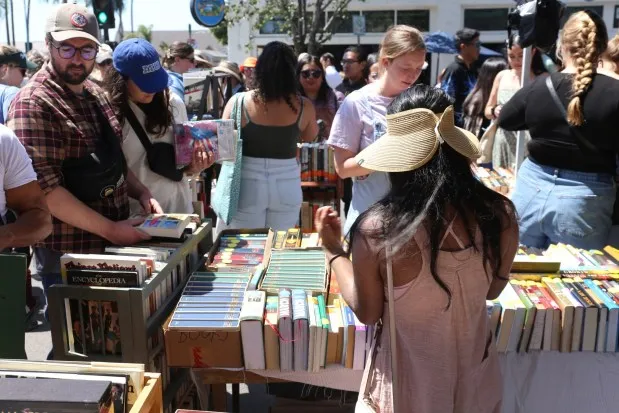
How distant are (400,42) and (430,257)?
177cm

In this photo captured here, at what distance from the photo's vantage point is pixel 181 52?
6.39 meters

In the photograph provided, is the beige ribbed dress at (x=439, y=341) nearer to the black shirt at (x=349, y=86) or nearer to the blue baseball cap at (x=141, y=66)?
the blue baseball cap at (x=141, y=66)

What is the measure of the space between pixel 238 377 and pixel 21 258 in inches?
38.4

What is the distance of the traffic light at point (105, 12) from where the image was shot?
8.33 metres

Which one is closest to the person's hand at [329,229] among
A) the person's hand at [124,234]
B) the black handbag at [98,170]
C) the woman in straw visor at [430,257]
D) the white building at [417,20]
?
the woman in straw visor at [430,257]

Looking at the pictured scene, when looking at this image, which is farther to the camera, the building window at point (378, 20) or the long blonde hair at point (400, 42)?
the building window at point (378, 20)

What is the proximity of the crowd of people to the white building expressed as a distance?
773 inches

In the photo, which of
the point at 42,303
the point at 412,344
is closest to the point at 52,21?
the point at 412,344

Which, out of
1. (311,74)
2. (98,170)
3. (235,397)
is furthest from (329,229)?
(311,74)

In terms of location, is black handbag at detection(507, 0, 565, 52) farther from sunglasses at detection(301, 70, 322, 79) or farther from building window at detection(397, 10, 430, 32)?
building window at detection(397, 10, 430, 32)

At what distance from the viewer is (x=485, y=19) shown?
2345cm

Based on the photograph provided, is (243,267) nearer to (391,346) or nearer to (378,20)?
(391,346)

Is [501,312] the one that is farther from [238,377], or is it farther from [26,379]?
[26,379]

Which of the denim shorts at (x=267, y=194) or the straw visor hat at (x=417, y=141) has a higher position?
the straw visor hat at (x=417, y=141)
